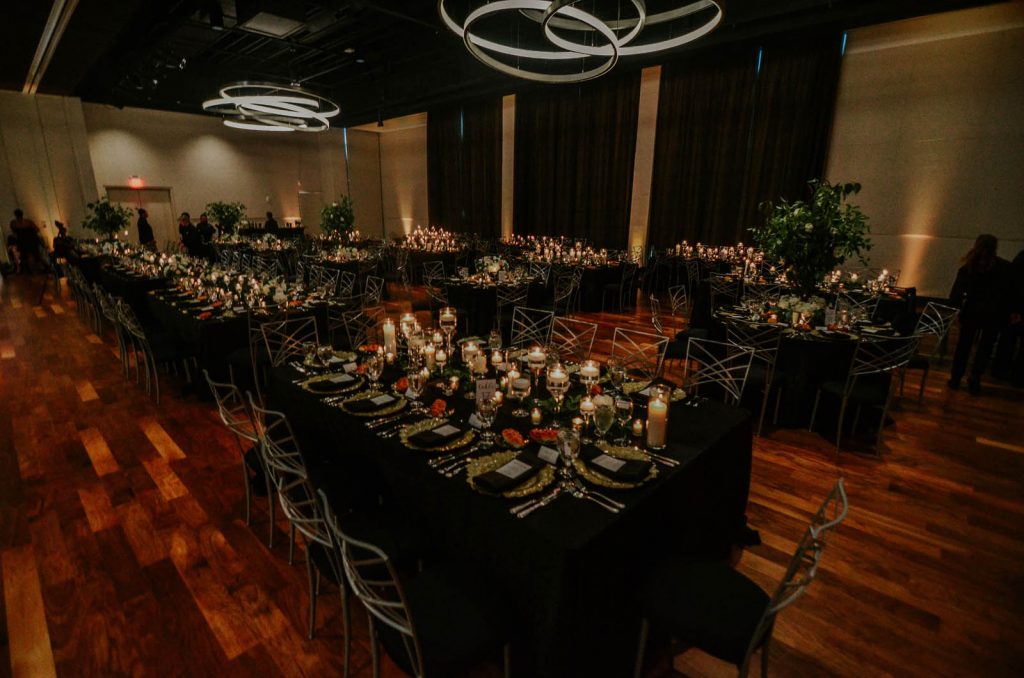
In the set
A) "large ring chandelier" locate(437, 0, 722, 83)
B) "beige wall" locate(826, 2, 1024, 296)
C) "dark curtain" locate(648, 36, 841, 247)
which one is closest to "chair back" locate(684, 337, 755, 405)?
"large ring chandelier" locate(437, 0, 722, 83)

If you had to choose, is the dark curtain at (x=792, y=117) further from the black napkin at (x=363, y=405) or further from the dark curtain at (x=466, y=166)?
the black napkin at (x=363, y=405)

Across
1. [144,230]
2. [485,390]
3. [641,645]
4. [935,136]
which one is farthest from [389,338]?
[144,230]

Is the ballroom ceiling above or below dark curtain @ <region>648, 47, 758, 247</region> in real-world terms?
above

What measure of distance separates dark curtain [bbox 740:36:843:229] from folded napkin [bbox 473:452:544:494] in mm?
9149

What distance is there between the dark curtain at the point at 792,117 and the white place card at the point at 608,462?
29.4ft

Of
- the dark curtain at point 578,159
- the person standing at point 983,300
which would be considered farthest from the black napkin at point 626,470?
the dark curtain at point 578,159

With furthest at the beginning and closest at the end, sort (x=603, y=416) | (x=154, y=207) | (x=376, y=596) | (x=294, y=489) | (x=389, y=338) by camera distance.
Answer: (x=154, y=207) < (x=389, y=338) < (x=294, y=489) < (x=603, y=416) < (x=376, y=596)

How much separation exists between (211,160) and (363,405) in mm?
17011

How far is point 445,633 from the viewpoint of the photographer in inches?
60.1

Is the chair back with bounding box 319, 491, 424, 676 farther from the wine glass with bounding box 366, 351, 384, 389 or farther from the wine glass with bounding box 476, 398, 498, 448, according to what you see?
the wine glass with bounding box 366, 351, 384, 389

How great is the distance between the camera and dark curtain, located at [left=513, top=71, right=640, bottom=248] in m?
11.4

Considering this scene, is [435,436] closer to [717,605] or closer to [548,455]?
[548,455]

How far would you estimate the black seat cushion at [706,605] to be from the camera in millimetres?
1550

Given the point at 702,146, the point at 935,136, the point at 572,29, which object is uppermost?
the point at 572,29
